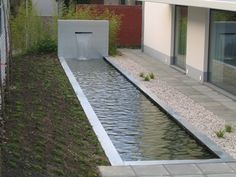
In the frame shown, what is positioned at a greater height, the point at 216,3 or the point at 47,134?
the point at 216,3

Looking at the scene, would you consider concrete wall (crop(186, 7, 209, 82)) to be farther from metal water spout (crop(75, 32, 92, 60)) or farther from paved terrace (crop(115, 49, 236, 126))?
metal water spout (crop(75, 32, 92, 60))

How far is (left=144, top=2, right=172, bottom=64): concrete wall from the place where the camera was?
17719mm

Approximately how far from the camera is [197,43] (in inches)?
576

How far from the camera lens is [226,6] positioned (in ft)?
34.4

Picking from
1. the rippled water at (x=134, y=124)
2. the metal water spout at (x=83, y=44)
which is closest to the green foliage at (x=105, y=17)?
the metal water spout at (x=83, y=44)

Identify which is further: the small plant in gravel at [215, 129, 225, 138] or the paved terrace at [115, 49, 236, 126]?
the paved terrace at [115, 49, 236, 126]

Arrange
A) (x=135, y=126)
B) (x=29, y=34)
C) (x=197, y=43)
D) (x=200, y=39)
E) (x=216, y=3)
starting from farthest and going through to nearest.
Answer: (x=29, y=34) → (x=197, y=43) → (x=200, y=39) → (x=216, y=3) → (x=135, y=126)

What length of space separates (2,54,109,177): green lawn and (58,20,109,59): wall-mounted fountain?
5844 mm

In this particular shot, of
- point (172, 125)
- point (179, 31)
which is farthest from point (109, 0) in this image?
point (172, 125)

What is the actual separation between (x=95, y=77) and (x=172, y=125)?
Answer: 5685 millimetres

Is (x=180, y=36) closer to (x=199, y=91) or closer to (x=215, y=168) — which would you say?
(x=199, y=91)

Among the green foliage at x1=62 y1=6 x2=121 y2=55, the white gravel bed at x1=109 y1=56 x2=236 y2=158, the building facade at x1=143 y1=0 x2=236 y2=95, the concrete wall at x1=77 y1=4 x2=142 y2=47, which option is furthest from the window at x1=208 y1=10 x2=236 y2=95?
the concrete wall at x1=77 y1=4 x2=142 y2=47

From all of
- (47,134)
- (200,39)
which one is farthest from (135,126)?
(200,39)

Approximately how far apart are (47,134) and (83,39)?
1156 centimetres
